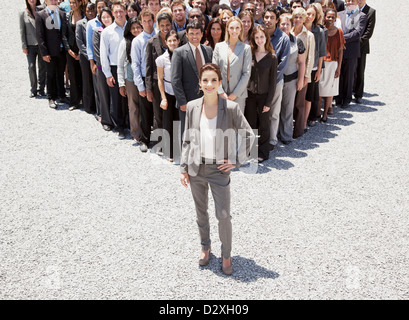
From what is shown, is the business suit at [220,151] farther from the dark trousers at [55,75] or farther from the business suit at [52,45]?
the dark trousers at [55,75]

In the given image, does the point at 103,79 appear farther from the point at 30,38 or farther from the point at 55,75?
the point at 30,38

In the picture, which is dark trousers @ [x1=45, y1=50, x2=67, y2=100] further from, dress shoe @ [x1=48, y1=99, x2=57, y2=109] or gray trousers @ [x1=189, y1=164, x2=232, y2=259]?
gray trousers @ [x1=189, y1=164, x2=232, y2=259]

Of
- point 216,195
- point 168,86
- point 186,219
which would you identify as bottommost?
point 186,219

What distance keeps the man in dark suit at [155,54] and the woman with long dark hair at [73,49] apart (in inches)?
104

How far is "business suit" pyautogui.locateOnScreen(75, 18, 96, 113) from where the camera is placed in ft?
25.7

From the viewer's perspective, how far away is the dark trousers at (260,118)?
6.58m

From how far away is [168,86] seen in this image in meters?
6.40

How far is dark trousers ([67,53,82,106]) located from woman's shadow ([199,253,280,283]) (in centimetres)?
575

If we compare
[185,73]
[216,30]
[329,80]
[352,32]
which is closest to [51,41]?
[216,30]

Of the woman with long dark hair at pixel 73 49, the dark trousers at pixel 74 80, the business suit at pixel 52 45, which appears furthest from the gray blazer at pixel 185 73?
the business suit at pixel 52 45

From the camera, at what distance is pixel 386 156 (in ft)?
22.3

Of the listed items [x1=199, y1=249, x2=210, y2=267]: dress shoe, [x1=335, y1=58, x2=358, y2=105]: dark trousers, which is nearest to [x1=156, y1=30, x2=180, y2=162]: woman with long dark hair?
[x1=199, y1=249, x2=210, y2=267]: dress shoe

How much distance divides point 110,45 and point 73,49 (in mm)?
1730

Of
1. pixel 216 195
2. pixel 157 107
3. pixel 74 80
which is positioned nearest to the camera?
pixel 216 195
